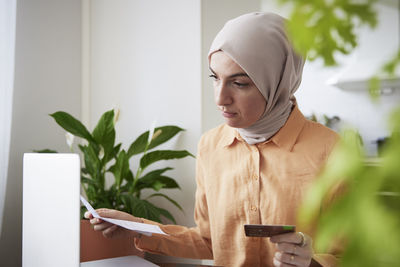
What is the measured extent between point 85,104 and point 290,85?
6.44 ft

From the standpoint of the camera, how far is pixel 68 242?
2.96ft

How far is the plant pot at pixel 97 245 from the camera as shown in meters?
1.91

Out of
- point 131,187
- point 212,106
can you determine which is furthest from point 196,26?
point 131,187

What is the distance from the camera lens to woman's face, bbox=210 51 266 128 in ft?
3.77

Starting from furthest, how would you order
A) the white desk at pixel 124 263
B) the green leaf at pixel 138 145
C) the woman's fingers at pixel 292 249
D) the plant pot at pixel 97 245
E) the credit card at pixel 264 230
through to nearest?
the green leaf at pixel 138 145 < the plant pot at pixel 97 245 < the white desk at pixel 124 263 < the woman's fingers at pixel 292 249 < the credit card at pixel 264 230

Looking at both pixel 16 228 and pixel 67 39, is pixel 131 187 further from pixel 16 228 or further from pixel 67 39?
pixel 67 39

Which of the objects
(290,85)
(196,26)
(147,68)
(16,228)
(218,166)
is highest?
(196,26)

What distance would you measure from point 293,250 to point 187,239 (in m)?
0.50

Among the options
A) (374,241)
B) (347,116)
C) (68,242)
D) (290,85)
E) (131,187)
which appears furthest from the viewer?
(347,116)

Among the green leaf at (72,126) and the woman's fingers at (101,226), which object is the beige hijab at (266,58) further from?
the green leaf at (72,126)

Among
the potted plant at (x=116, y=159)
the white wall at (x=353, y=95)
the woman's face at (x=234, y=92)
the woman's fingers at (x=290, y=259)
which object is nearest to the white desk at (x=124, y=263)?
the woman's fingers at (x=290, y=259)

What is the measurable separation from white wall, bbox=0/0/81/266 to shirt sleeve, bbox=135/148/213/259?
1.44m

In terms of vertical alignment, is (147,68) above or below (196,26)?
below

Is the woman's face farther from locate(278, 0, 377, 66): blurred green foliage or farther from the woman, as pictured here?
locate(278, 0, 377, 66): blurred green foliage
